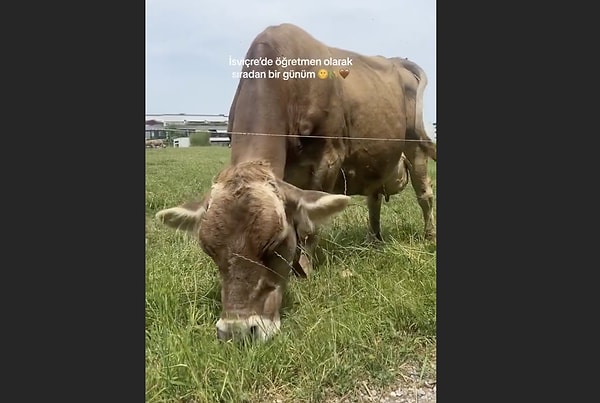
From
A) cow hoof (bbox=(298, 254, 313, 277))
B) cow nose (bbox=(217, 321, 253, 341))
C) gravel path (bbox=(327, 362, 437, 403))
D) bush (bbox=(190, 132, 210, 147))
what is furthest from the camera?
cow hoof (bbox=(298, 254, 313, 277))

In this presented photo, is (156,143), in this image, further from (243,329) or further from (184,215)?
(243,329)

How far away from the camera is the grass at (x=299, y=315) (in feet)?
10.2

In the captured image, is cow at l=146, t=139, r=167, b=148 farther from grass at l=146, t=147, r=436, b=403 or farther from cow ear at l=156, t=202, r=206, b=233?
cow ear at l=156, t=202, r=206, b=233

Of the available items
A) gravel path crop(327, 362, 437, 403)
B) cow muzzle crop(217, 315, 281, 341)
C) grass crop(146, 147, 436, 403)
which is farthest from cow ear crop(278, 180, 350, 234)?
gravel path crop(327, 362, 437, 403)

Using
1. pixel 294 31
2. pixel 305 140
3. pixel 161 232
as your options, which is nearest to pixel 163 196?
pixel 161 232

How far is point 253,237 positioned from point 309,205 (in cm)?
43

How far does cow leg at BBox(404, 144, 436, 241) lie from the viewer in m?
3.93

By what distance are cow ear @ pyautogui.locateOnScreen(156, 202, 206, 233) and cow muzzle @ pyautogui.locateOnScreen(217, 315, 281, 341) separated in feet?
2.06

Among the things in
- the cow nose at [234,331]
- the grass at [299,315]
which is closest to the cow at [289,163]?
the cow nose at [234,331]

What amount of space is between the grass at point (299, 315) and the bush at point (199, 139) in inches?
1.5

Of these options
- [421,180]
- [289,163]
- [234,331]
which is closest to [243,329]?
[234,331]

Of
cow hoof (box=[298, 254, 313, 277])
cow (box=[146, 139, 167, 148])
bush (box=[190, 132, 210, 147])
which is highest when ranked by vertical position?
bush (box=[190, 132, 210, 147])

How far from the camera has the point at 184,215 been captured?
3.58 metres

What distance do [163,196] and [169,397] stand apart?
118 cm
